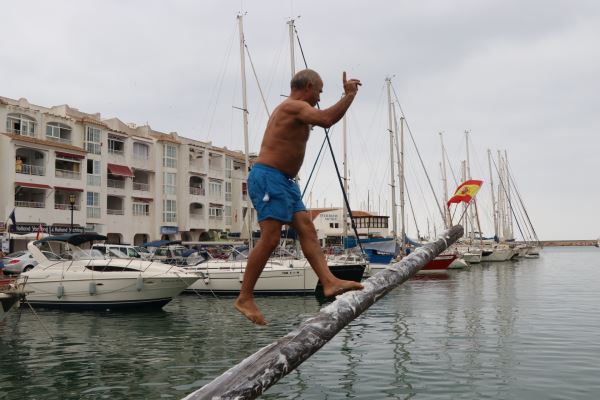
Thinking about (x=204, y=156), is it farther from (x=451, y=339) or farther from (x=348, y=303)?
(x=348, y=303)

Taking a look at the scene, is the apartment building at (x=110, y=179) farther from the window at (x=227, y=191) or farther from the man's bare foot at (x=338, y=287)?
the man's bare foot at (x=338, y=287)

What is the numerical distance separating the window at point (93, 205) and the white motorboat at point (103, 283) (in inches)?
1151

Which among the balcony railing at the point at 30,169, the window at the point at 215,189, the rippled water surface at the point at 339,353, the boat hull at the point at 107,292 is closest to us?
the rippled water surface at the point at 339,353

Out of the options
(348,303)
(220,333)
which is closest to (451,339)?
(220,333)

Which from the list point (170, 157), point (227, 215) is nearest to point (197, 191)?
point (170, 157)

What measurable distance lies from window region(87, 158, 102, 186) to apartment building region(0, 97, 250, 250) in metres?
0.10

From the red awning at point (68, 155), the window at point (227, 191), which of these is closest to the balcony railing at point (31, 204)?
the red awning at point (68, 155)

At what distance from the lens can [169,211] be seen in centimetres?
6194

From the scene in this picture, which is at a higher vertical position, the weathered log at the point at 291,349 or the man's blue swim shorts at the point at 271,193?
the man's blue swim shorts at the point at 271,193

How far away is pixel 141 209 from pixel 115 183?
420 cm

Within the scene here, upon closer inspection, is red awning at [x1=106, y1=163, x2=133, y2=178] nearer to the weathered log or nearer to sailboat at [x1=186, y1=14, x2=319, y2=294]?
sailboat at [x1=186, y1=14, x2=319, y2=294]

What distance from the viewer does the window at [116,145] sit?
56625 mm

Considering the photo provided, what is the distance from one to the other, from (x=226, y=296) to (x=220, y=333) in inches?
423

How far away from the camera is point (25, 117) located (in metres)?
48.6
